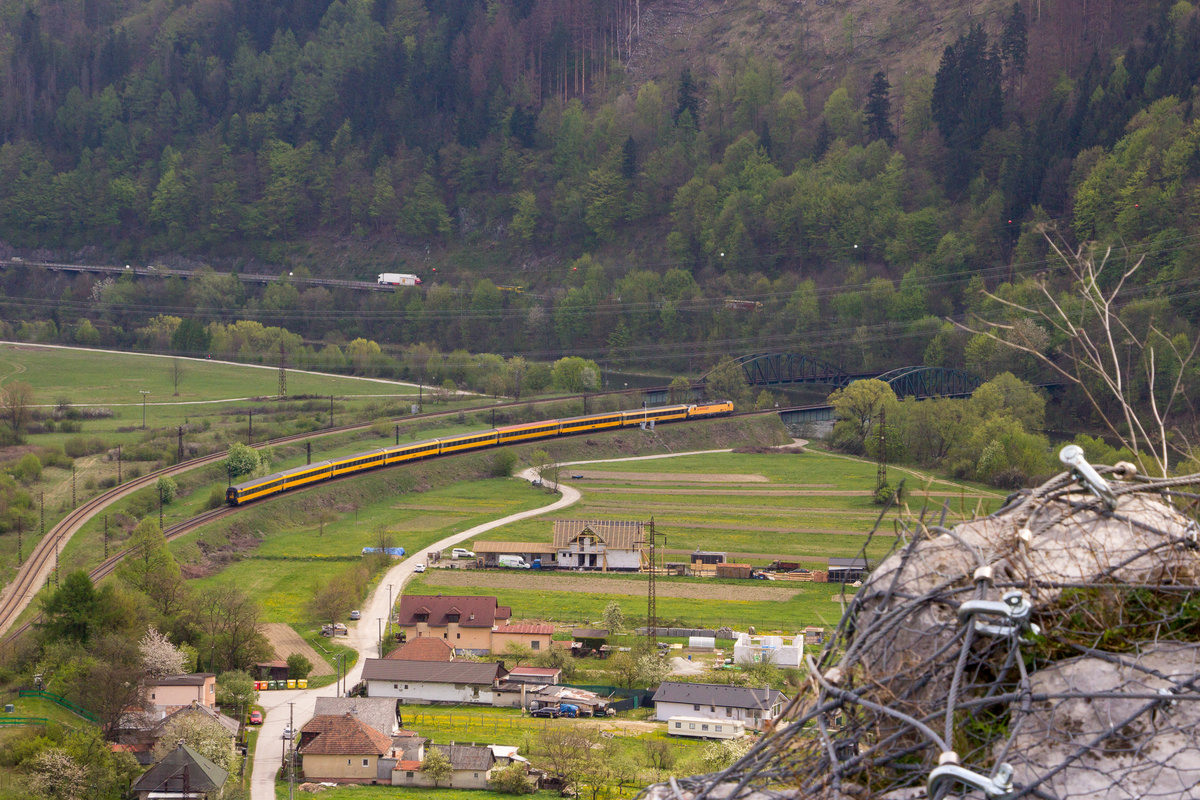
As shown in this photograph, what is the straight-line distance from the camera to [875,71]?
456 ft

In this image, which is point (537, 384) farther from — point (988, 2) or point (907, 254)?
point (988, 2)

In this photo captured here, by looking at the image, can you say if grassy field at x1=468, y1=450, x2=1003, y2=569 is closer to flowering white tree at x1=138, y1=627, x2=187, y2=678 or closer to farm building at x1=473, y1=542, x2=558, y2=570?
farm building at x1=473, y1=542, x2=558, y2=570

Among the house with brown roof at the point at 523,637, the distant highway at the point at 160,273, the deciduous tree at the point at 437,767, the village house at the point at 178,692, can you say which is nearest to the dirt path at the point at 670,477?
the house with brown roof at the point at 523,637

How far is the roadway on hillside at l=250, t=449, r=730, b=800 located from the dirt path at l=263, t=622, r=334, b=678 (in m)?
1.11

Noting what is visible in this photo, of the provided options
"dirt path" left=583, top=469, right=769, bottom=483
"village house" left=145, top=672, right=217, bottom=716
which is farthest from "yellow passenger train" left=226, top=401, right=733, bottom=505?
"village house" left=145, top=672, right=217, bottom=716

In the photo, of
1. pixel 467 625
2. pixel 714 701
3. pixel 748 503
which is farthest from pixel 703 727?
pixel 748 503

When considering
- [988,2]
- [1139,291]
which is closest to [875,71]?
[988,2]

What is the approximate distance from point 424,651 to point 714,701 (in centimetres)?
1102

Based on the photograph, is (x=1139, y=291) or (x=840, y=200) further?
(x=840, y=200)

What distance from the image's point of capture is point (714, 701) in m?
35.7

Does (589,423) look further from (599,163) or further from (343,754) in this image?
(599,163)

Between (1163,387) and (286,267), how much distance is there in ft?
333

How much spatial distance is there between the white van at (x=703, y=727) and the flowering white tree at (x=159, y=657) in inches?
586

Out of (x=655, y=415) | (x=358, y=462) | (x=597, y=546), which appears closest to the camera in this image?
(x=597, y=546)
